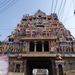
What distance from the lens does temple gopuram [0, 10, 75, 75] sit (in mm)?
17398

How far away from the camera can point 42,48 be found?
1906 centimetres

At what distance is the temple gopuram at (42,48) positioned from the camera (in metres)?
17.4

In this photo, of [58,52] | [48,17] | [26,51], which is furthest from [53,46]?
[48,17]

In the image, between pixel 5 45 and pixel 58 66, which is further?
pixel 5 45

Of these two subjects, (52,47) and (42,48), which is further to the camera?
(42,48)

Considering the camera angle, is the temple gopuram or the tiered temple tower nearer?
the temple gopuram

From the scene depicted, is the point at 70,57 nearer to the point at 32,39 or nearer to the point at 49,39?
the point at 49,39

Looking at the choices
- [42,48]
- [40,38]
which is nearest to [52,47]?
[42,48]

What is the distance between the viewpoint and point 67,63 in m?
17.9

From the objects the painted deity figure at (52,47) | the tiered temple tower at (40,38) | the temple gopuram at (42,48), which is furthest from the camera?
the tiered temple tower at (40,38)

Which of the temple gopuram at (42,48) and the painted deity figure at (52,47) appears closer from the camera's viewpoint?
the temple gopuram at (42,48)

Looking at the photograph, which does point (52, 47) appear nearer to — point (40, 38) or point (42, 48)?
point (42, 48)

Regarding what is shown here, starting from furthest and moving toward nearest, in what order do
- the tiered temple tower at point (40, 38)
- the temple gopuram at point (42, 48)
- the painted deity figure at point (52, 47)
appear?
the tiered temple tower at point (40, 38) → the painted deity figure at point (52, 47) → the temple gopuram at point (42, 48)

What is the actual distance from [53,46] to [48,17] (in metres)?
Answer: 12.3
